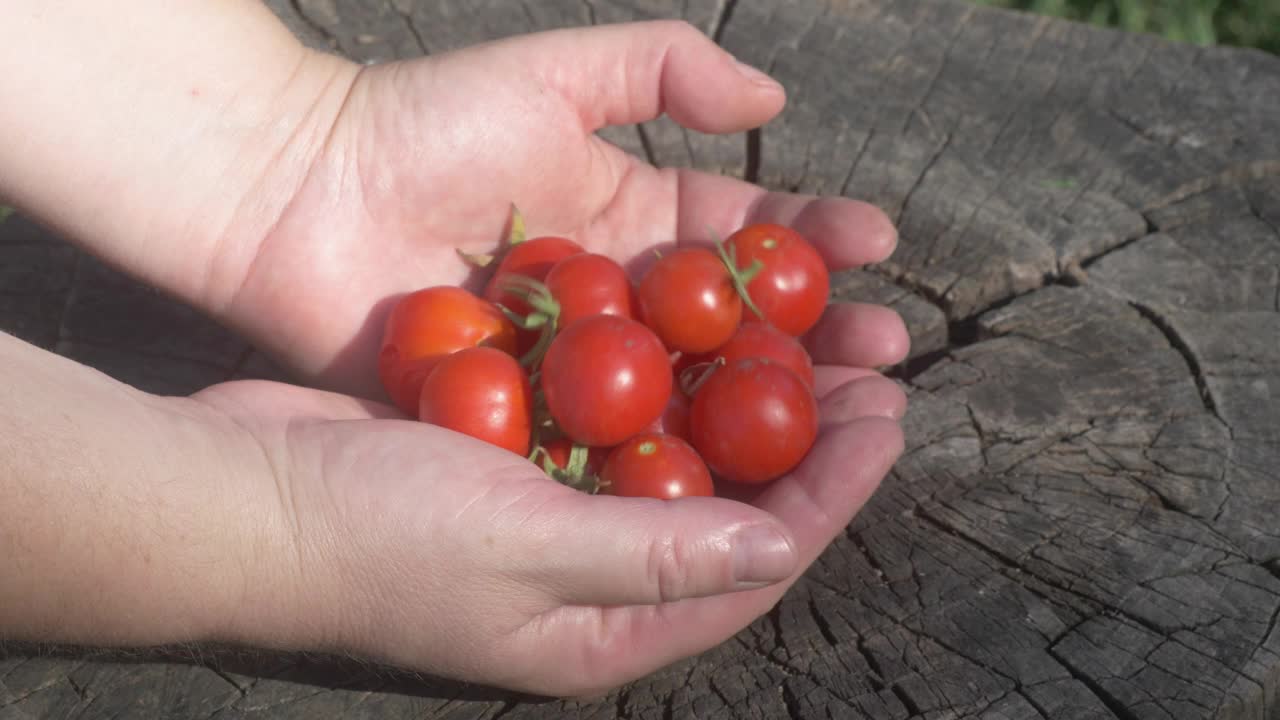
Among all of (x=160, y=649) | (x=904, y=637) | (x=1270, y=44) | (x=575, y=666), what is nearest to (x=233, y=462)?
(x=160, y=649)

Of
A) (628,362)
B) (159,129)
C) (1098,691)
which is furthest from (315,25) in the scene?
(1098,691)

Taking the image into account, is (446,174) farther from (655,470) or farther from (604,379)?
(655,470)

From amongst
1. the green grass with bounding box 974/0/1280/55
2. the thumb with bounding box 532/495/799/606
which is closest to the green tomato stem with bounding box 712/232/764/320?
the thumb with bounding box 532/495/799/606

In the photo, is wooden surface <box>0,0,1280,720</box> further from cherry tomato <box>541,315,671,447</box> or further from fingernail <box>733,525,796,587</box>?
cherry tomato <box>541,315,671,447</box>

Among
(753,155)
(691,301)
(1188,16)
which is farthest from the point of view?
(1188,16)

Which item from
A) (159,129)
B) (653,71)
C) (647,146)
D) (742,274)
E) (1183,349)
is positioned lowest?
(1183,349)

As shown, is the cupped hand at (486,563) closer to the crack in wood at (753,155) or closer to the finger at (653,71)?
the finger at (653,71)
